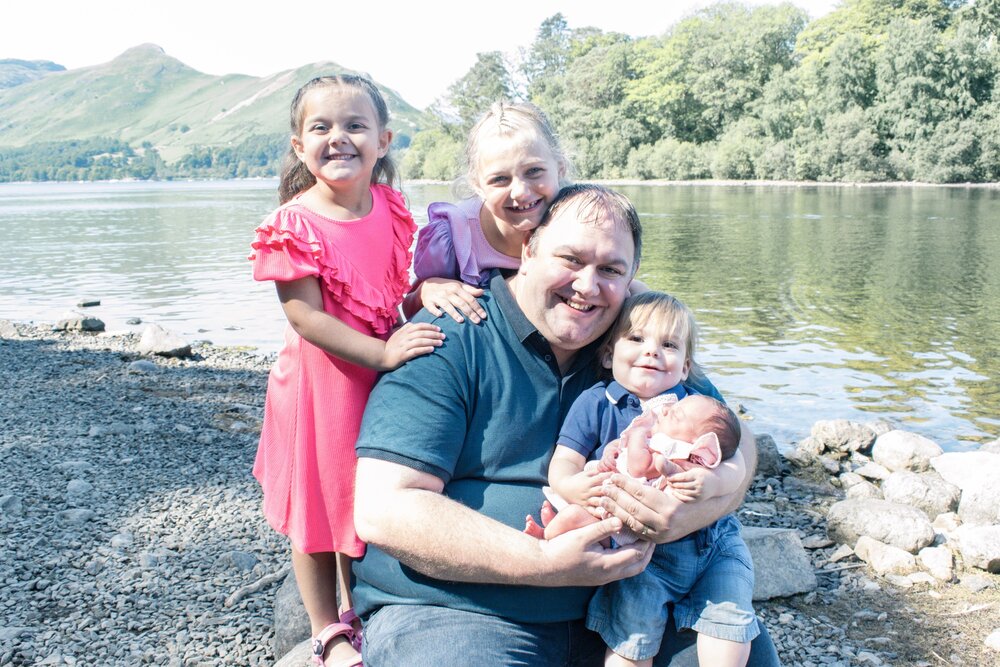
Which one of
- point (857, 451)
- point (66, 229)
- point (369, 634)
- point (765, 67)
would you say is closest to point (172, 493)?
point (369, 634)

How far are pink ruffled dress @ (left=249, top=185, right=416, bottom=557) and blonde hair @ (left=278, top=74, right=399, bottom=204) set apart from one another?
29 cm

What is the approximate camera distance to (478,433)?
2664mm

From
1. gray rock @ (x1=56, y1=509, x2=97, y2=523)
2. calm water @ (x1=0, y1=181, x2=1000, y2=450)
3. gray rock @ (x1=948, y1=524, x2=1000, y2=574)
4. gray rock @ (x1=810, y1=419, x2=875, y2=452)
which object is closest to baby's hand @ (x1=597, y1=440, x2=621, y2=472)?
gray rock @ (x1=948, y1=524, x2=1000, y2=574)

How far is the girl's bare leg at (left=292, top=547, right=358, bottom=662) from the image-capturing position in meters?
3.26

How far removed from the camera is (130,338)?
47.2 feet

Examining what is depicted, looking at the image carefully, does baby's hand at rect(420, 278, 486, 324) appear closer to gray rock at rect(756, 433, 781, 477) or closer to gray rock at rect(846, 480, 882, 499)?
gray rock at rect(756, 433, 781, 477)

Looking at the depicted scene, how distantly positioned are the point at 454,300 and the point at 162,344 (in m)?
11.2

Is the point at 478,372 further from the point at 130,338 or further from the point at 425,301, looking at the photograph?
the point at 130,338

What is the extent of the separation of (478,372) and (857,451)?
6992 mm

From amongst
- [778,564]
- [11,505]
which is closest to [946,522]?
[778,564]

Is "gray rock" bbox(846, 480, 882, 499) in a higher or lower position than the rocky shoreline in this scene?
lower

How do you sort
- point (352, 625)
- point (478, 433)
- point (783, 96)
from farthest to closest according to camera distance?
point (783, 96), point (352, 625), point (478, 433)

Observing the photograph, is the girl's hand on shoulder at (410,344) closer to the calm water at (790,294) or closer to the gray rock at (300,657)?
the gray rock at (300,657)

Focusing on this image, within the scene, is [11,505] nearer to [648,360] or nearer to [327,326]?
[327,326]
